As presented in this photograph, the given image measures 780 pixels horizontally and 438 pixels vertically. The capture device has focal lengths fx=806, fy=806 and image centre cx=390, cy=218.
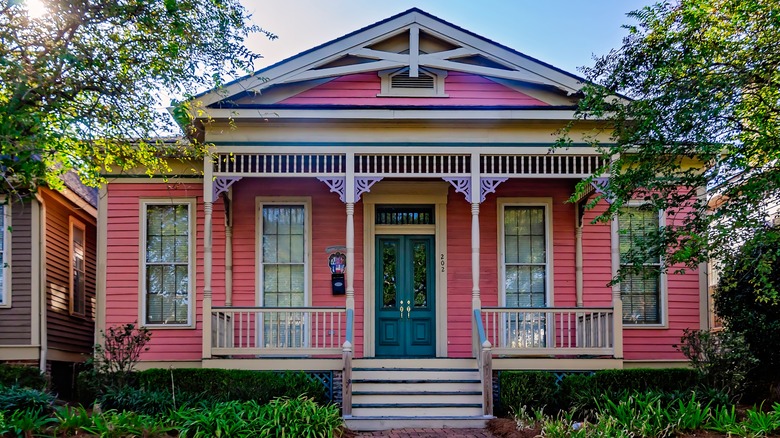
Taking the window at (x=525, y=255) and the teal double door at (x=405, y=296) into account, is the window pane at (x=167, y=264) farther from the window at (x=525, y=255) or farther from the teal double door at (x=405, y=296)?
the window at (x=525, y=255)

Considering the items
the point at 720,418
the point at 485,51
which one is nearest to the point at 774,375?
the point at 720,418

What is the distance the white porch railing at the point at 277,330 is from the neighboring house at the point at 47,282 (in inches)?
139

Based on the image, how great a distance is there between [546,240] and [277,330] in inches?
195

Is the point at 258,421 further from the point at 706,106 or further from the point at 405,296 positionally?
the point at 706,106

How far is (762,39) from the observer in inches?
359

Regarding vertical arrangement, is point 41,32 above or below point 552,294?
above

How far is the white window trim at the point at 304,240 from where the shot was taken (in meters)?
13.8

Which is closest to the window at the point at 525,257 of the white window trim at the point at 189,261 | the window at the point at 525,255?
the window at the point at 525,255

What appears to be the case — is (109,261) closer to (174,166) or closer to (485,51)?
(174,166)

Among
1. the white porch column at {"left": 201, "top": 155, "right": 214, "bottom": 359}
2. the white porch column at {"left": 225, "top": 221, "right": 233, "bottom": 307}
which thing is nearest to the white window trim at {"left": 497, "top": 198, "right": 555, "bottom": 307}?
the white porch column at {"left": 225, "top": 221, "right": 233, "bottom": 307}

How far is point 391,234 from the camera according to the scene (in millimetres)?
14031

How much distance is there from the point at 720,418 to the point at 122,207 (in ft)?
32.9

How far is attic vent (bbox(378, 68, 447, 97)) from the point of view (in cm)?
1342

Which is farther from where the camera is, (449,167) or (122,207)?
(122,207)
